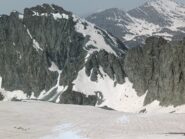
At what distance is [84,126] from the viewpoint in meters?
54.9

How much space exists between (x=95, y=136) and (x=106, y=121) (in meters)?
10.9

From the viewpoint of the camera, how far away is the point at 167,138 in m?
41.1

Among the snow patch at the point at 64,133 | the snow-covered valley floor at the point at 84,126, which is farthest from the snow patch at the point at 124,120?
the snow patch at the point at 64,133

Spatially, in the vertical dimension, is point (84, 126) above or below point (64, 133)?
above

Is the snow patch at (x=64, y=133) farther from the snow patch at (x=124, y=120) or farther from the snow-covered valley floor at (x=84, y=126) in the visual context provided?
the snow patch at (x=124, y=120)

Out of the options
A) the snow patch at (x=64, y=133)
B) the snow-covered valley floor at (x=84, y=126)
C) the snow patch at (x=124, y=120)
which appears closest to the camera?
the snow-covered valley floor at (x=84, y=126)

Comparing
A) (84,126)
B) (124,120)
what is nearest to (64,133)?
(84,126)

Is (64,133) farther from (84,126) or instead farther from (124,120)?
(124,120)

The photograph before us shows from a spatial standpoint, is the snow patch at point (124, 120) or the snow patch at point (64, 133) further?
the snow patch at point (124, 120)

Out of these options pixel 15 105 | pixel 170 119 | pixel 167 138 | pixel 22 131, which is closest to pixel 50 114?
pixel 15 105

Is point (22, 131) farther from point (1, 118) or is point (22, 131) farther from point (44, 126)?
point (1, 118)

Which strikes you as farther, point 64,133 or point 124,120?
point 124,120

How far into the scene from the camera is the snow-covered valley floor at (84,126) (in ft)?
156

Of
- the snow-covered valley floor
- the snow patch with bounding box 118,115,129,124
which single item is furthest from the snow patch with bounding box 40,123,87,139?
the snow patch with bounding box 118,115,129,124
